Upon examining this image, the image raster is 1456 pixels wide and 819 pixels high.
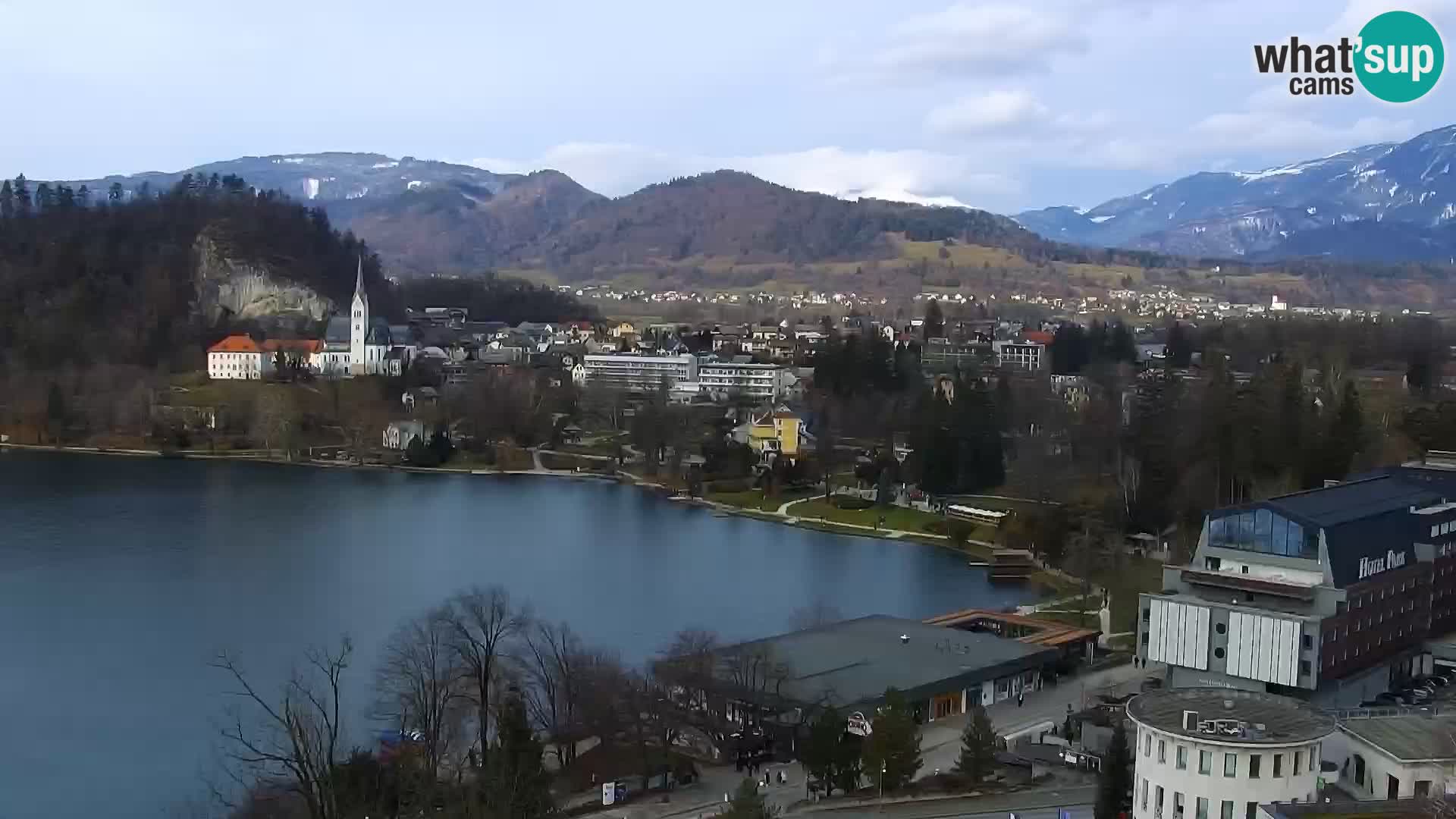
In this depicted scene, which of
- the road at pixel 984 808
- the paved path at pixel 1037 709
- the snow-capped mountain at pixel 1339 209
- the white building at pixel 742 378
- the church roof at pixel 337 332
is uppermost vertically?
the snow-capped mountain at pixel 1339 209

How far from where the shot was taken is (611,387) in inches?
986

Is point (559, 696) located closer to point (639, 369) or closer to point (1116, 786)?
point (1116, 786)

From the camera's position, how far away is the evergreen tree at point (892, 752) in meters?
6.61

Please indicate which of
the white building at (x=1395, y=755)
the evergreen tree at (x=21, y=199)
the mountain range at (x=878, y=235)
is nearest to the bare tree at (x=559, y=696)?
the white building at (x=1395, y=755)

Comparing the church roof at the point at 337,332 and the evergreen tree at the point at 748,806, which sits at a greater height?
the church roof at the point at 337,332

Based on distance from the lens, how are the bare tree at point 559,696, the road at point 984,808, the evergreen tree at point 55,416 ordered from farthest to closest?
the evergreen tree at point 55,416 < the bare tree at point 559,696 < the road at point 984,808

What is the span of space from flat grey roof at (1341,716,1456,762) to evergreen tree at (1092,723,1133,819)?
85cm

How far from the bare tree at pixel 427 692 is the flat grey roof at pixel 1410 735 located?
3.72 metres

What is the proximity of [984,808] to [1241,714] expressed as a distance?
1398 millimetres

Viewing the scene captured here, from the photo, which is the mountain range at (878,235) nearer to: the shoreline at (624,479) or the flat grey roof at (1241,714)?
the shoreline at (624,479)

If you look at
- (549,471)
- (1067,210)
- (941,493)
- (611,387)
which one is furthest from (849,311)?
(1067,210)

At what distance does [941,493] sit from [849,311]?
29778 millimetres

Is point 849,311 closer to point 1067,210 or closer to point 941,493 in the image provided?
point 941,493

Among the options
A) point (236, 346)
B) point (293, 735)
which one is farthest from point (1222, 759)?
point (236, 346)
